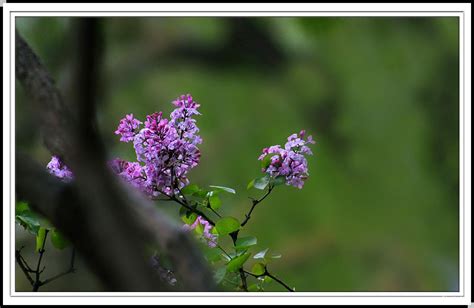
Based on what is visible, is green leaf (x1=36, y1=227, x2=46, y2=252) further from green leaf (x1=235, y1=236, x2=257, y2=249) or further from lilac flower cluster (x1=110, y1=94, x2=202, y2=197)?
green leaf (x1=235, y1=236, x2=257, y2=249)

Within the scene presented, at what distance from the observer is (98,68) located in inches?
12.6

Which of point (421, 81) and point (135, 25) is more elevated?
point (135, 25)

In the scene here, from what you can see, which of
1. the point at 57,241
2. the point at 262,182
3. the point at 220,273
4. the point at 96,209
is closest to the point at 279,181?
the point at 262,182

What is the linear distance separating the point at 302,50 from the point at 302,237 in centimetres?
→ 59

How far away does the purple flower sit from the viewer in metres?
0.77

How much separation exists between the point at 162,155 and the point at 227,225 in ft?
0.34

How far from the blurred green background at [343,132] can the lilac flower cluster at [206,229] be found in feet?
2.04

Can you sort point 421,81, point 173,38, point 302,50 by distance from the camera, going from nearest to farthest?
point 421,81 → point 302,50 → point 173,38

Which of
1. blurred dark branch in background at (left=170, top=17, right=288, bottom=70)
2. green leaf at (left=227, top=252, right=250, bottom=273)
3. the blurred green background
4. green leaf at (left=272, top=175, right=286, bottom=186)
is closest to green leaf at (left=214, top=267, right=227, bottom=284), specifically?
green leaf at (left=227, top=252, right=250, bottom=273)

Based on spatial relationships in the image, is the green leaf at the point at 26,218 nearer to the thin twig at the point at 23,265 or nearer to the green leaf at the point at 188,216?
the thin twig at the point at 23,265

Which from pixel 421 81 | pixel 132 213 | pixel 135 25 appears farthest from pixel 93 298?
pixel 135 25

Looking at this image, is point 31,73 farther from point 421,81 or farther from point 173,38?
point 173,38

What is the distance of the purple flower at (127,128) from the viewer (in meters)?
0.77

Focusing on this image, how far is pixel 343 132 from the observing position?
1.87 m
